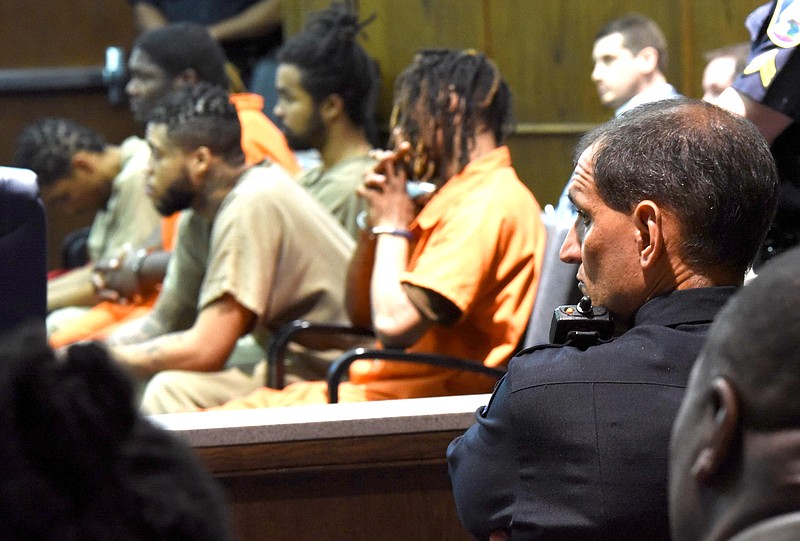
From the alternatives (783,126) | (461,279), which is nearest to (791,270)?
(783,126)

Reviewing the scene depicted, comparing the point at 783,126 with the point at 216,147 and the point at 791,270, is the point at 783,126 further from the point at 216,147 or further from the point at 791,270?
the point at 216,147

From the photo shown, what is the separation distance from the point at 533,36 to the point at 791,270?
353cm

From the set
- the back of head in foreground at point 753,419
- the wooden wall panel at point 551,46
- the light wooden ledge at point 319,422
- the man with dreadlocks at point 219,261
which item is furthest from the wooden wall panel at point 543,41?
the back of head in foreground at point 753,419

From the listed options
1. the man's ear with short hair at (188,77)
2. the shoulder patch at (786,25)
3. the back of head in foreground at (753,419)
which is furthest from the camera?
the man's ear with short hair at (188,77)

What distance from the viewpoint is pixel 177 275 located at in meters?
3.39

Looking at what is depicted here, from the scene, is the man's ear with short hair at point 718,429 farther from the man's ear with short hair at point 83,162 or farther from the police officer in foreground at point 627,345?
the man's ear with short hair at point 83,162

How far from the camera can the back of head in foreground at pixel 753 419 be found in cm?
72

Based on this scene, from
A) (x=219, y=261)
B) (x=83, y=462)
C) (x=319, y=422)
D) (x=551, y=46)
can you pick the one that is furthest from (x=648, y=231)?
(x=551, y=46)

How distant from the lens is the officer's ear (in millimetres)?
1399

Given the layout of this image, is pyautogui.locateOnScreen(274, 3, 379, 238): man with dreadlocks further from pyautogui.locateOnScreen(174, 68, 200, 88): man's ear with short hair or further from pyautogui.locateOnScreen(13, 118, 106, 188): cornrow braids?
pyautogui.locateOnScreen(13, 118, 106, 188): cornrow braids

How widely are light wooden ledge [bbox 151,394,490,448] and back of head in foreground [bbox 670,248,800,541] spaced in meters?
1.11

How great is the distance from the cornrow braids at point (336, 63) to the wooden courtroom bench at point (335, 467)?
221 cm

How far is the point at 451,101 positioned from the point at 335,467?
1.29 metres

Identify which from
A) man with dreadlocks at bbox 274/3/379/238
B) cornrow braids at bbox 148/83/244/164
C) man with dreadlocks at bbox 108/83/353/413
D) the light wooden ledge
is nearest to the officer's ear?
the light wooden ledge
